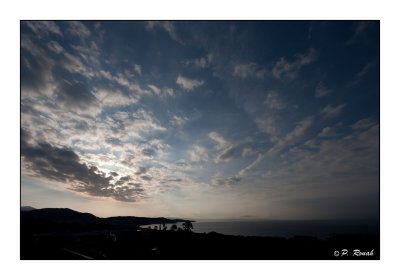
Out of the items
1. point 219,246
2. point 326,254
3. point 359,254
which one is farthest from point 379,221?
point 219,246

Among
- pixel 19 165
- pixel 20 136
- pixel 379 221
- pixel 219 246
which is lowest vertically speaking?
pixel 219 246

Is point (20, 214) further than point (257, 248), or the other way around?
point (257, 248)

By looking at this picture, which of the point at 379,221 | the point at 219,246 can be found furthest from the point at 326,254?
the point at 219,246

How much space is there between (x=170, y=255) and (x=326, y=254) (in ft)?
20.0

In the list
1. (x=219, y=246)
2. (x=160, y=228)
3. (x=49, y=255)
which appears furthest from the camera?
(x=160, y=228)

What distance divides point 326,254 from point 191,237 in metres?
7.87

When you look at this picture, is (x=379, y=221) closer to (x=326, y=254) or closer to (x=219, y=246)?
(x=326, y=254)

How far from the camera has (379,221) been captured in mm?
9062

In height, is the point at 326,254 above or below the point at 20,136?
below

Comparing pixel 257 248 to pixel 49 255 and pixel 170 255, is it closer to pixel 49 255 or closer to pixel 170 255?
pixel 170 255

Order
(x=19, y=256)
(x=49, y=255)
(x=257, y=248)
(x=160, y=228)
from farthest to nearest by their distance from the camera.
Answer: (x=160, y=228)
(x=257, y=248)
(x=49, y=255)
(x=19, y=256)

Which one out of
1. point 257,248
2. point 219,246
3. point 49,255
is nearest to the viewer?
point 49,255

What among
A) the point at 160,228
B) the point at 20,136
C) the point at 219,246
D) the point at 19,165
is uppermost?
the point at 20,136

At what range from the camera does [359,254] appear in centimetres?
923
